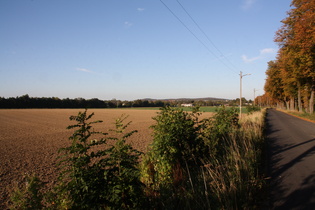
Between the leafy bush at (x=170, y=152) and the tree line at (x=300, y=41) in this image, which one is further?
the tree line at (x=300, y=41)

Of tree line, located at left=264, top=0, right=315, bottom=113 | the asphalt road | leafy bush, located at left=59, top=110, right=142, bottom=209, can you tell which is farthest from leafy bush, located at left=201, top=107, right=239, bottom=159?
tree line, located at left=264, top=0, right=315, bottom=113

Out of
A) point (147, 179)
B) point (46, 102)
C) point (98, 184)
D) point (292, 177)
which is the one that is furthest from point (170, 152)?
point (46, 102)

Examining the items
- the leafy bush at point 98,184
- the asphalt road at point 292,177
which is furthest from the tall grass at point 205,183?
the leafy bush at point 98,184

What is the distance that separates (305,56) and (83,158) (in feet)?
84.9

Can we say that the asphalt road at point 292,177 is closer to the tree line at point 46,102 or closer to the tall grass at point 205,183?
the tall grass at point 205,183

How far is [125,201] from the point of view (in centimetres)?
285

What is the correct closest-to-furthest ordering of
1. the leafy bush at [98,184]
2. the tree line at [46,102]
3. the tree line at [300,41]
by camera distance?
the leafy bush at [98,184] → the tree line at [300,41] → the tree line at [46,102]

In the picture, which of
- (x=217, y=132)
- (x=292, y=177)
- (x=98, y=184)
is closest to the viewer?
(x=98, y=184)

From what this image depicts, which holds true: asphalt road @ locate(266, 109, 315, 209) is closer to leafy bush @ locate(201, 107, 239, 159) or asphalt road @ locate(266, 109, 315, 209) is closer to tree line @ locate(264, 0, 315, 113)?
leafy bush @ locate(201, 107, 239, 159)

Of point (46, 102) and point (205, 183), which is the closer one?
point (205, 183)

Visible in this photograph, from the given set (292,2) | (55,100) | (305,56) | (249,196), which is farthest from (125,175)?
(55,100)

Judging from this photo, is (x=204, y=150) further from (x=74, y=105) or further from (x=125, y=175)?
(x=74, y=105)

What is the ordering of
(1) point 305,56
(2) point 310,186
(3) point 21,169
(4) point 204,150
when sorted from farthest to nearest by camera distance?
(1) point 305,56 < (3) point 21,169 < (4) point 204,150 < (2) point 310,186

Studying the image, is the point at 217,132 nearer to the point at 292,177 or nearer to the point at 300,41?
the point at 292,177
